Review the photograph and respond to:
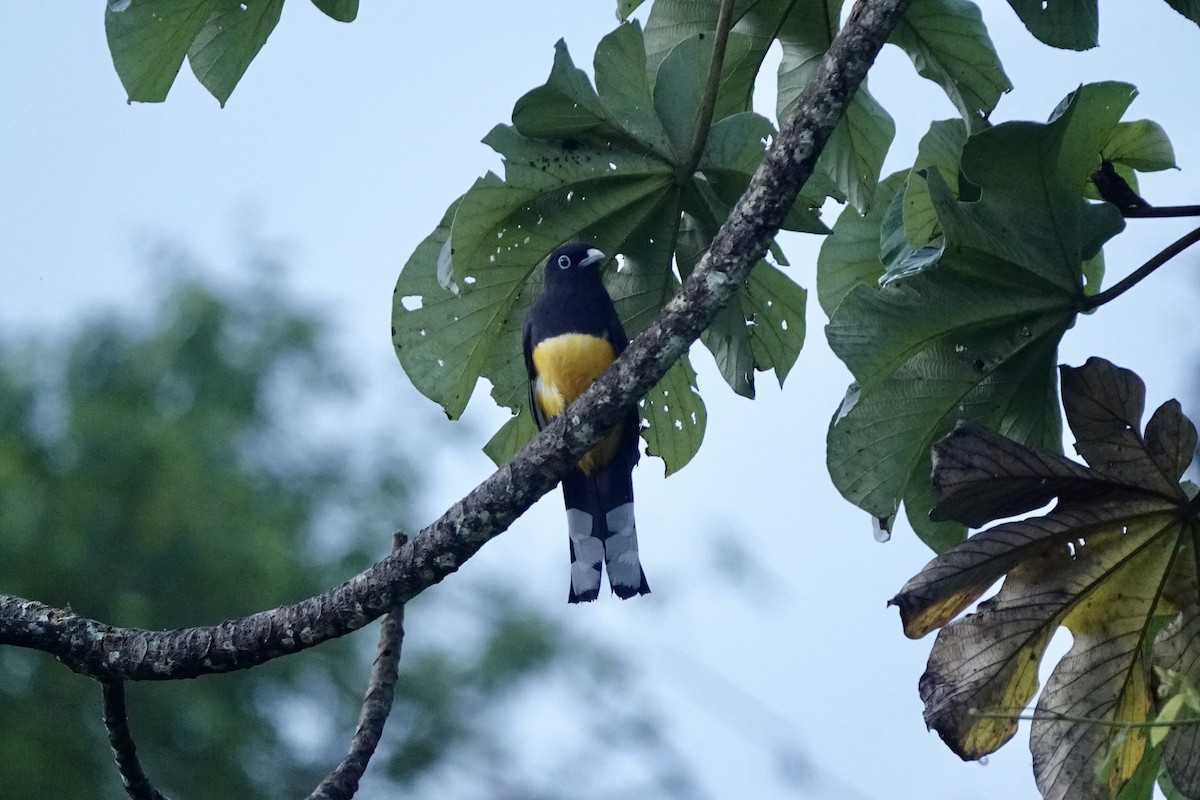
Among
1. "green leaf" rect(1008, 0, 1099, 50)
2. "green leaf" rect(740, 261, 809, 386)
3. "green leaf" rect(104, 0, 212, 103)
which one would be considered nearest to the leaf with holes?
"green leaf" rect(1008, 0, 1099, 50)

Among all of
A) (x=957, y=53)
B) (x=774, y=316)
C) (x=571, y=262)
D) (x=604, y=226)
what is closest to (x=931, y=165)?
(x=957, y=53)

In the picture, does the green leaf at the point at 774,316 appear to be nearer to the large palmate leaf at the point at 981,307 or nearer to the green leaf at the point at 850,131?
the green leaf at the point at 850,131

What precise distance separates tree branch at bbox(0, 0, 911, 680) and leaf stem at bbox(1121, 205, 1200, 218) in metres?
0.79

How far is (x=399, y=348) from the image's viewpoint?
137 inches

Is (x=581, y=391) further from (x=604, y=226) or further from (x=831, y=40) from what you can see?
(x=831, y=40)

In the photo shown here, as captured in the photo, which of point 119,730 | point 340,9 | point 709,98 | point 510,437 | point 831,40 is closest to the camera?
point 119,730

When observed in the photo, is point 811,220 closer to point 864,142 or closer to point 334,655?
point 864,142

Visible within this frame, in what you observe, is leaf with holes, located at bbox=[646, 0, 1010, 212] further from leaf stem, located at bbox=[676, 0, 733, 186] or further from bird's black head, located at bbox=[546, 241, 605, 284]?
bird's black head, located at bbox=[546, 241, 605, 284]

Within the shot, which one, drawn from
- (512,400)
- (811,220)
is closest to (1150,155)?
(811,220)

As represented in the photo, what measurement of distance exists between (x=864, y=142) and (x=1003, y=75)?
506mm

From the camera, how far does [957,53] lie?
3.40 metres

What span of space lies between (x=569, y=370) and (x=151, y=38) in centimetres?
145

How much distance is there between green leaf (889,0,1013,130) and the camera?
3.34m

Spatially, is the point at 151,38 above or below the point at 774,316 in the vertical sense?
above
